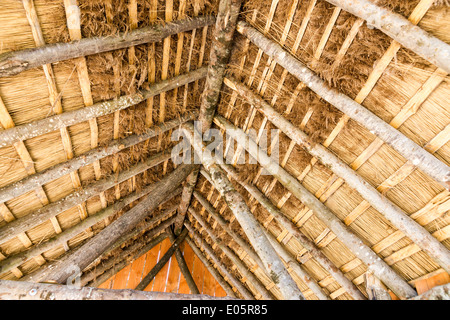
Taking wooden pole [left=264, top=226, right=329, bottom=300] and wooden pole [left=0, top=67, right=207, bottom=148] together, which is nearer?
wooden pole [left=0, top=67, right=207, bottom=148]

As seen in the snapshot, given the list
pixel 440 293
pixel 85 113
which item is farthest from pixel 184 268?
pixel 440 293

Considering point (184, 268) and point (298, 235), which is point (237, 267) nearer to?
Result: point (184, 268)

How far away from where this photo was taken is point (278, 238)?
366 cm

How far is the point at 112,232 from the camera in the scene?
3080 mm

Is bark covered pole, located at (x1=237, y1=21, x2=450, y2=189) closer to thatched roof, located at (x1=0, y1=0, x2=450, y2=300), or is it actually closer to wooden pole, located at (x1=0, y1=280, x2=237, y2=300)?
thatched roof, located at (x1=0, y1=0, x2=450, y2=300)

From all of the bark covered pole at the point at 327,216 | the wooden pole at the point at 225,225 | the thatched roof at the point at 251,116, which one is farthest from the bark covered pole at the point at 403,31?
the wooden pole at the point at 225,225

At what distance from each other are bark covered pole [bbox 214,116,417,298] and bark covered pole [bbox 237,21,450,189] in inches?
40.6

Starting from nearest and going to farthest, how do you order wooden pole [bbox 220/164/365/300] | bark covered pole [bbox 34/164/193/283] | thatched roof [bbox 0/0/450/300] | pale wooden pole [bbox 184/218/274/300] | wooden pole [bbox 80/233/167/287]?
thatched roof [bbox 0/0/450/300] → bark covered pole [bbox 34/164/193/283] → wooden pole [bbox 220/164/365/300] → pale wooden pole [bbox 184/218/274/300] → wooden pole [bbox 80/233/167/287]

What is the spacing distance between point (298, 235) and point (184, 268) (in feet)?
11.2

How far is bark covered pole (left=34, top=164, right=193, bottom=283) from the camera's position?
2538 millimetres

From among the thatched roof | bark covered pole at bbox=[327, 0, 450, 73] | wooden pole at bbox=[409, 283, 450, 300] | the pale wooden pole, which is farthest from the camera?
the pale wooden pole

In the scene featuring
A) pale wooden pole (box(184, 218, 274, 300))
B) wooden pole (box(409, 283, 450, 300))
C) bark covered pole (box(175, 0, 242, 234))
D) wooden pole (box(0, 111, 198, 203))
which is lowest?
wooden pole (box(409, 283, 450, 300))

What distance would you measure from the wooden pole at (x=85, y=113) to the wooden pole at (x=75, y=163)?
0.47 meters

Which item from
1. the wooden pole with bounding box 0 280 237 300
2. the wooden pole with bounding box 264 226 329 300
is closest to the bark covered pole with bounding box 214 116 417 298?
the wooden pole with bounding box 264 226 329 300
